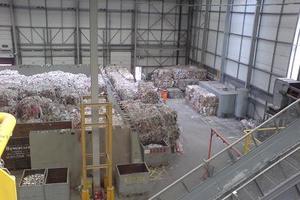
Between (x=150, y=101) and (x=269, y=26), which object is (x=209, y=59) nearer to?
(x=269, y=26)

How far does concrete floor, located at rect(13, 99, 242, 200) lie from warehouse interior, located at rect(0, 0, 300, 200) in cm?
7

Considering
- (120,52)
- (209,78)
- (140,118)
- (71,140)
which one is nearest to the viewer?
(71,140)

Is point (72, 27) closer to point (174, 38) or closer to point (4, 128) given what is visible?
point (174, 38)

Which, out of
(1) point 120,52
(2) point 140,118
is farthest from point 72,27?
(2) point 140,118

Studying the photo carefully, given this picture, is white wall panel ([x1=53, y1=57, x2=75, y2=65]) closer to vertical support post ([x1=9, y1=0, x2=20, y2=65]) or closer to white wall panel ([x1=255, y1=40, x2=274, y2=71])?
vertical support post ([x1=9, y1=0, x2=20, y2=65])

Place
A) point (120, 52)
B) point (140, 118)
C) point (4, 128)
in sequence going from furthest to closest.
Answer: point (120, 52)
point (140, 118)
point (4, 128)

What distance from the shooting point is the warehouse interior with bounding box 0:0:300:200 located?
6.72 m

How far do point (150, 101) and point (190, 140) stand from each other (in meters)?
2.70

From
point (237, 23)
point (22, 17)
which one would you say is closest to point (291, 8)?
point (237, 23)

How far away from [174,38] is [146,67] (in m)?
3.35

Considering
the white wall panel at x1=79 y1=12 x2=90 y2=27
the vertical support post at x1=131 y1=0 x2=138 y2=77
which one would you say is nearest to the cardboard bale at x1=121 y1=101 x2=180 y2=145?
the vertical support post at x1=131 y1=0 x2=138 y2=77

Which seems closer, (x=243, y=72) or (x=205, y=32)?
(x=243, y=72)

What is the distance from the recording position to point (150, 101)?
14.9 metres

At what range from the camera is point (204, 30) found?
22.5 meters
